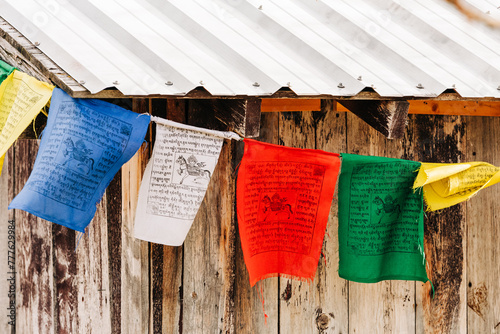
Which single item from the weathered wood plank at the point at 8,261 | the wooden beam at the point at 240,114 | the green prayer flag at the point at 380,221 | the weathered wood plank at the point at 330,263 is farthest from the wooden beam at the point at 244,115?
the weathered wood plank at the point at 8,261

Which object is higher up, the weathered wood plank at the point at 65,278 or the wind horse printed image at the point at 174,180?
the wind horse printed image at the point at 174,180

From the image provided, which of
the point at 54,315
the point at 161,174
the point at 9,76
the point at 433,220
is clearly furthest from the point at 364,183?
the point at 54,315

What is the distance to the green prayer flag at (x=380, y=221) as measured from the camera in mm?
1977

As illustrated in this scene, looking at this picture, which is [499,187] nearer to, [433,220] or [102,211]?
[433,220]

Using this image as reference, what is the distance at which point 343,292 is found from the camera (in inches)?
94.3

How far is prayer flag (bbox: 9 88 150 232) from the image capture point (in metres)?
1.71

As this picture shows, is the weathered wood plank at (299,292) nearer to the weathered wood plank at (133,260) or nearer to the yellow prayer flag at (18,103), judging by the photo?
the weathered wood plank at (133,260)

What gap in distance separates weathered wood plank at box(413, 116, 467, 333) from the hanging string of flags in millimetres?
499

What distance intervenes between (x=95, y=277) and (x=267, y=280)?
0.88 m

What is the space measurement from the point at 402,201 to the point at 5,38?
69.6 inches

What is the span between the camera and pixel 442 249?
2.45 m

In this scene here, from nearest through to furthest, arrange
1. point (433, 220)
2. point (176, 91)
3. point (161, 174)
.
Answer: point (176, 91)
point (161, 174)
point (433, 220)

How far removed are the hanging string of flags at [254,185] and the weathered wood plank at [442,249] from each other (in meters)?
0.50

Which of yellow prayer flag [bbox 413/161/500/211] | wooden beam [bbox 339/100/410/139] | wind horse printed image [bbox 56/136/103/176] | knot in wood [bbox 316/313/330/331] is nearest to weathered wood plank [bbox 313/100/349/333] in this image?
knot in wood [bbox 316/313/330/331]
